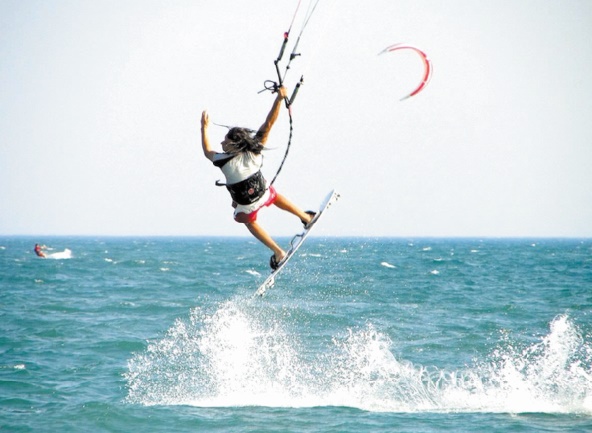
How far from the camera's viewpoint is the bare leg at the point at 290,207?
927 centimetres

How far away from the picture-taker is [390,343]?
18266 millimetres

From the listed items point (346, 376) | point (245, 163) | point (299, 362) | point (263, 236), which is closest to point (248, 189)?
point (245, 163)

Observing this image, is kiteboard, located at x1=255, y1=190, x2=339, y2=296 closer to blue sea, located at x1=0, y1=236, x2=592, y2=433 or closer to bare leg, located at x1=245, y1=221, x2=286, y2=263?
bare leg, located at x1=245, y1=221, x2=286, y2=263

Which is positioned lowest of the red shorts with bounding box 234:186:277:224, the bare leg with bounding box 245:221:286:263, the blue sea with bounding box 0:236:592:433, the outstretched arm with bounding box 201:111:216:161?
the blue sea with bounding box 0:236:592:433

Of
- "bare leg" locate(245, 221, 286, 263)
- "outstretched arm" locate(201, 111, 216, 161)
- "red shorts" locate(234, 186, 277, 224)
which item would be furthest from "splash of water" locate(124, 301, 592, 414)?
"outstretched arm" locate(201, 111, 216, 161)

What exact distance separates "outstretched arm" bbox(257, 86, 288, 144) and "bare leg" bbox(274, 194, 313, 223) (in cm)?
120

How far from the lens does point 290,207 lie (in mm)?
9508

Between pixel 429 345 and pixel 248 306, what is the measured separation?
28.6 ft

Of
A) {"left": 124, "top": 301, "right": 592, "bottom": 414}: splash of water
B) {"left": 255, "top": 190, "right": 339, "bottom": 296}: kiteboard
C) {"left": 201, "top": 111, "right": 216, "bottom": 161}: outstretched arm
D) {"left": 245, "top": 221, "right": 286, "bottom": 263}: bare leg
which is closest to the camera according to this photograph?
{"left": 201, "top": 111, "right": 216, "bottom": 161}: outstretched arm

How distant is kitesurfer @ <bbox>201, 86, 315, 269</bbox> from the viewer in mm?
8203

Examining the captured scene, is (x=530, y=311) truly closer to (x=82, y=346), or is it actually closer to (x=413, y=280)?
(x=413, y=280)

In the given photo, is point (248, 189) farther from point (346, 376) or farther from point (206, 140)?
point (346, 376)

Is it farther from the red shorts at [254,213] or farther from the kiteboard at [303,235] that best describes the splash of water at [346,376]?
the red shorts at [254,213]

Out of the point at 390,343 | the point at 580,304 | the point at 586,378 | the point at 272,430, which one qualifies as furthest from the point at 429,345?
the point at 580,304
